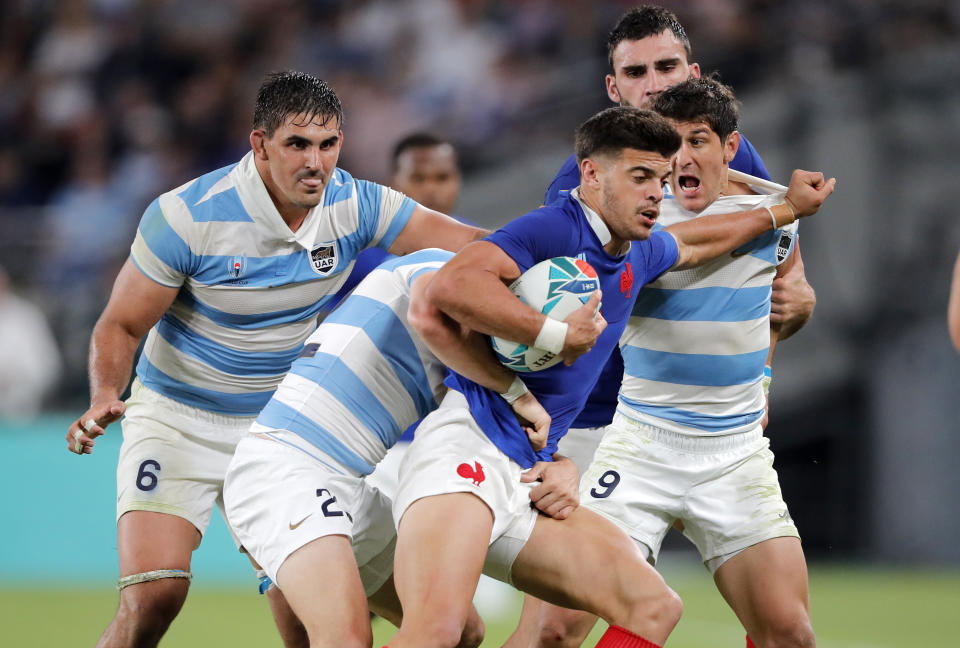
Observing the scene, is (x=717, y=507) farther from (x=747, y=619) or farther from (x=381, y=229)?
(x=381, y=229)

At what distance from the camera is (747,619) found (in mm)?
4848

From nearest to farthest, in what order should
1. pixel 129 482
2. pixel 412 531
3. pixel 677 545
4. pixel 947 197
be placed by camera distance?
pixel 412 531 < pixel 129 482 < pixel 947 197 < pixel 677 545

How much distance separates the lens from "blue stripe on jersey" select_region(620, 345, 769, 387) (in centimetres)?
504

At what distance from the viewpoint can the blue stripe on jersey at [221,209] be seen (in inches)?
201

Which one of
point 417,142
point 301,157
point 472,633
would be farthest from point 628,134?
point 417,142

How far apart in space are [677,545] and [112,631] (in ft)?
24.9

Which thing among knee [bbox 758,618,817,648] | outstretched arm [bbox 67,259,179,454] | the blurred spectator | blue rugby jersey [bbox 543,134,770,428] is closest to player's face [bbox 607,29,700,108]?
blue rugby jersey [bbox 543,134,770,428]

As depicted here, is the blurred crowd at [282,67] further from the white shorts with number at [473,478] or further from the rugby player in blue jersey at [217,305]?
the white shorts with number at [473,478]

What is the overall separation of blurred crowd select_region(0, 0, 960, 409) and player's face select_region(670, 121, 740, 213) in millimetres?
6231

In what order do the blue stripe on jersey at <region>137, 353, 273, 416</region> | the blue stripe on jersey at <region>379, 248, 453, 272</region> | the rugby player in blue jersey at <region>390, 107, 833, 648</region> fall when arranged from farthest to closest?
the blue stripe on jersey at <region>137, 353, 273, 416</region> < the blue stripe on jersey at <region>379, 248, 453, 272</region> < the rugby player in blue jersey at <region>390, 107, 833, 648</region>

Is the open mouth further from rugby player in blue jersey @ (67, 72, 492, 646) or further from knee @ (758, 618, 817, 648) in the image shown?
knee @ (758, 618, 817, 648)

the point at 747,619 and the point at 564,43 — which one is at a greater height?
the point at 564,43

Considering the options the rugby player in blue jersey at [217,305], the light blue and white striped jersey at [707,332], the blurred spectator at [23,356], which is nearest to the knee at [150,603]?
the rugby player in blue jersey at [217,305]

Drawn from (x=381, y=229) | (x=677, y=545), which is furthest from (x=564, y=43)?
(x=381, y=229)
